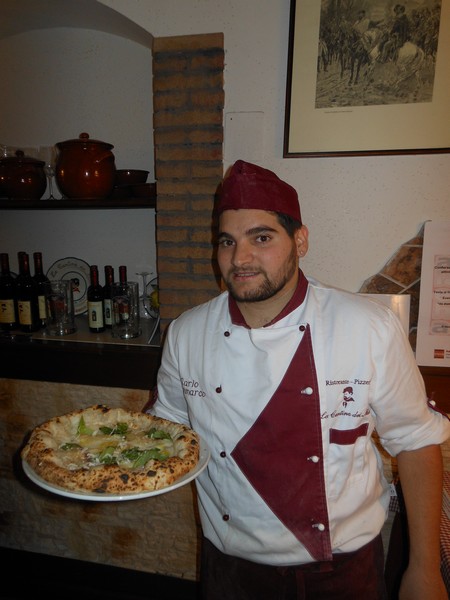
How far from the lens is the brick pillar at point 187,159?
7.00 ft

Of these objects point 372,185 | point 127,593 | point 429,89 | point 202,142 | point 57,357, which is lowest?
point 127,593

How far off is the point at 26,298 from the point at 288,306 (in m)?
1.92

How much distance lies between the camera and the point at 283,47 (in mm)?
2113

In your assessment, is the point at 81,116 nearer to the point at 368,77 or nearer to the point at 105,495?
the point at 368,77

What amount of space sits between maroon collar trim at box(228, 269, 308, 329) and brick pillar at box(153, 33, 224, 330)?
70cm

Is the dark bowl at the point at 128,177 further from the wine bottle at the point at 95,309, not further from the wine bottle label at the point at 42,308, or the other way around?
the wine bottle label at the point at 42,308

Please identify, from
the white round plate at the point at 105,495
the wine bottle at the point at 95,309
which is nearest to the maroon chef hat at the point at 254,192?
the white round plate at the point at 105,495

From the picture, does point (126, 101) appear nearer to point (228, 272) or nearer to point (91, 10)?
point (91, 10)

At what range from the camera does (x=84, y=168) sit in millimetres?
2312

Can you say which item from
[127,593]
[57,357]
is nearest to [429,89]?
[57,357]

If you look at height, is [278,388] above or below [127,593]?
above

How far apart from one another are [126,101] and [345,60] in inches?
57.7

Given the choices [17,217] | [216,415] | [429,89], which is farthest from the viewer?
[17,217]

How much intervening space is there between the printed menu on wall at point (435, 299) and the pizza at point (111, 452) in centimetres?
140
